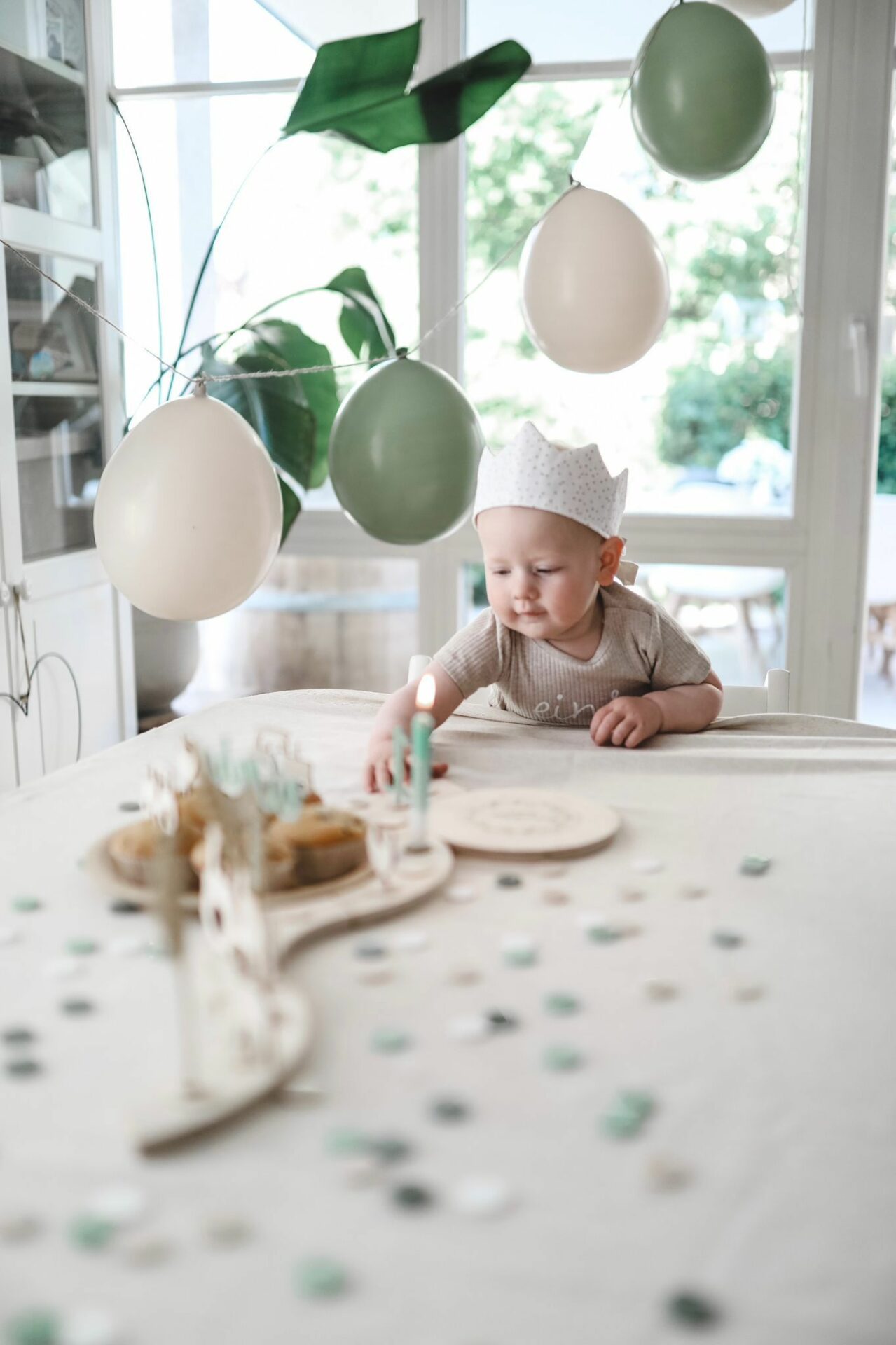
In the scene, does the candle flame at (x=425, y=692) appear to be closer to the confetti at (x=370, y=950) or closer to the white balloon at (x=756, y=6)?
the confetti at (x=370, y=950)

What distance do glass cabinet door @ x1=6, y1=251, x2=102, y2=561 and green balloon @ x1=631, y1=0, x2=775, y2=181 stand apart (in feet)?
4.85

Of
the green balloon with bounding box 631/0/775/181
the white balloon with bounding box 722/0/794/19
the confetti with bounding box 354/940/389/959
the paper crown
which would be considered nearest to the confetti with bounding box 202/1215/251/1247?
the confetti with bounding box 354/940/389/959

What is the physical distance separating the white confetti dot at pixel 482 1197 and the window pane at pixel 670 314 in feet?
9.10

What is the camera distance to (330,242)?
11.0ft

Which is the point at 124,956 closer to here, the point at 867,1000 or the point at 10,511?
the point at 867,1000

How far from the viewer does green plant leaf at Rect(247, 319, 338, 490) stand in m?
2.84

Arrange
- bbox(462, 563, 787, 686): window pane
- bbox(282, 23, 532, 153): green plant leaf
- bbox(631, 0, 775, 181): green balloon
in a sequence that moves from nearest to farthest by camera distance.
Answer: bbox(631, 0, 775, 181): green balloon
bbox(282, 23, 532, 153): green plant leaf
bbox(462, 563, 787, 686): window pane

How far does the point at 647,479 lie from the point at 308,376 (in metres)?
0.96

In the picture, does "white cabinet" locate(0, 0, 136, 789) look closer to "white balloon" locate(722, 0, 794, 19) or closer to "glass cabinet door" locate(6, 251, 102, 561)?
"glass cabinet door" locate(6, 251, 102, 561)

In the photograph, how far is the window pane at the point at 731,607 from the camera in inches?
127

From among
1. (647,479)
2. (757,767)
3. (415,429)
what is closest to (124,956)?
(757,767)

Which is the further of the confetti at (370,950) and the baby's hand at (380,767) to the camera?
the baby's hand at (380,767)

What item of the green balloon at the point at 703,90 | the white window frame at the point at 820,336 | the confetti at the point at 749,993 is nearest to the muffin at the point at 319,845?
the confetti at the point at 749,993

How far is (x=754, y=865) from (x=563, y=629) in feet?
2.02
